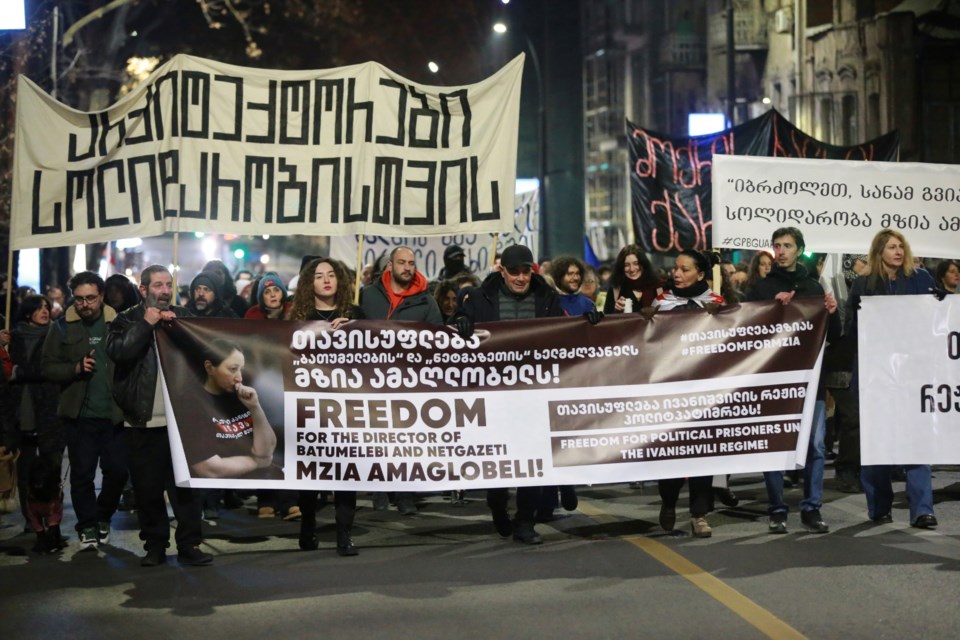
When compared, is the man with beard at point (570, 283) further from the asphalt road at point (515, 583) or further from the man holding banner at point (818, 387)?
the man holding banner at point (818, 387)

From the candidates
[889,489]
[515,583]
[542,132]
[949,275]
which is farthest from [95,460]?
[542,132]

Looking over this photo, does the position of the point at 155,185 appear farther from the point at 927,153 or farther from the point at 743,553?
the point at 927,153

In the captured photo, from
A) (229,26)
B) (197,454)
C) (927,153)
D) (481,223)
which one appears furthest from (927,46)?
(197,454)

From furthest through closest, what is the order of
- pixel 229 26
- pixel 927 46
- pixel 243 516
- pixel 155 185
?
pixel 229 26, pixel 927 46, pixel 243 516, pixel 155 185

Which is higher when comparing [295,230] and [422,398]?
[295,230]

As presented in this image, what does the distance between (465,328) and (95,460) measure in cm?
272

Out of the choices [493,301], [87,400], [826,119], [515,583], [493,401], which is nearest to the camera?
[515,583]

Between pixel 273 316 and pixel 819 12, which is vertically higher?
pixel 819 12

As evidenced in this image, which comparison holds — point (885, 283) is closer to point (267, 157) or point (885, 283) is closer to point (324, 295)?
point (324, 295)

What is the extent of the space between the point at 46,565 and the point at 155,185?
260cm

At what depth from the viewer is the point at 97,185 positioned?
9984mm

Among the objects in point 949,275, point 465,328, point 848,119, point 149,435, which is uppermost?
Result: point 848,119

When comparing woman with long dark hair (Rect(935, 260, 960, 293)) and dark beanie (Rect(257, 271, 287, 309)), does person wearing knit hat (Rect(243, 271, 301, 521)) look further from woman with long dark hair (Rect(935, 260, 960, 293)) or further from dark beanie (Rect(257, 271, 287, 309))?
woman with long dark hair (Rect(935, 260, 960, 293))

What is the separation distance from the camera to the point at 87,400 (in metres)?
9.76
